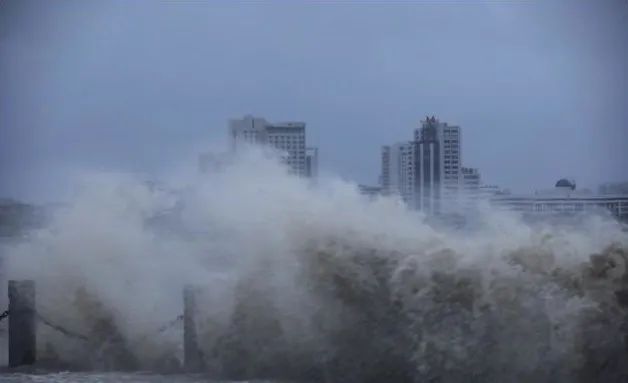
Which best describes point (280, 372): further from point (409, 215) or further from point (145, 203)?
point (145, 203)

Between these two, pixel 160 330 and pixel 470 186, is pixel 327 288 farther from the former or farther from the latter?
pixel 470 186

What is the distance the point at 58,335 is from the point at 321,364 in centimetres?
403

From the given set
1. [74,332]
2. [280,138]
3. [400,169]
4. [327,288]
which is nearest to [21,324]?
[74,332]

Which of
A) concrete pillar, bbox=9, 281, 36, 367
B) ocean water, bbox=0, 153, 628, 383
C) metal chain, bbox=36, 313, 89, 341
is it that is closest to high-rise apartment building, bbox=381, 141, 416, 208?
ocean water, bbox=0, 153, 628, 383

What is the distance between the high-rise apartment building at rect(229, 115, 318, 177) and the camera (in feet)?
41.8

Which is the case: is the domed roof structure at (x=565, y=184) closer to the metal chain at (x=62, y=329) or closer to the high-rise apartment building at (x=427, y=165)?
the high-rise apartment building at (x=427, y=165)

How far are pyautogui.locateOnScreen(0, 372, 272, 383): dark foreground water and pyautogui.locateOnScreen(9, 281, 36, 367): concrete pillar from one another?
0.54 m

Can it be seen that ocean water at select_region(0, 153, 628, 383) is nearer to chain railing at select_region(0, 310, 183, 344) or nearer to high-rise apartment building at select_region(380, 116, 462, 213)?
chain railing at select_region(0, 310, 183, 344)

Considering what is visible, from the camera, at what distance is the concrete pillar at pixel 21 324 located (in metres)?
10.1

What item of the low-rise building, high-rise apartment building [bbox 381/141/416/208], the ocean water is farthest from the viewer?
high-rise apartment building [bbox 381/141/416/208]

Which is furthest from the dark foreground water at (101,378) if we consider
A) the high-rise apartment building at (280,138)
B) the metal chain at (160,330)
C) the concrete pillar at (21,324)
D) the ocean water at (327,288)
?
the high-rise apartment building at (280,138)

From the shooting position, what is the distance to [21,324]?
10203 mm

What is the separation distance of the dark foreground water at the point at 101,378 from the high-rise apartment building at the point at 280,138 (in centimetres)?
395

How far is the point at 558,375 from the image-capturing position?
8.02 m
